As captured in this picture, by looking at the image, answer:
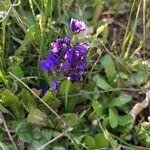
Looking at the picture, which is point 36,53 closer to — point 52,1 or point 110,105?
point 52,1

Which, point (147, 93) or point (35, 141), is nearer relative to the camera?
point (35, 141)

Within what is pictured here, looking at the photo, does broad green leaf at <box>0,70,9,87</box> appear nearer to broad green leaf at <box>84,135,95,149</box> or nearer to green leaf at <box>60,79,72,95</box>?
green leaf at <box>60,79,72,95</box>

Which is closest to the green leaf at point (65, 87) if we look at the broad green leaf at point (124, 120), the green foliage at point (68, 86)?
the green foliage at point (68, 86)

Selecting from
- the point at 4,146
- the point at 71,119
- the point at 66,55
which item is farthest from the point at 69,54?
the point at 4,146

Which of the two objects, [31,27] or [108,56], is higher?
[31,27]

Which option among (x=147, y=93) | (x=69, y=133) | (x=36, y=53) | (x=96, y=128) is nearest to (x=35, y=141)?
(x=69, y=133)

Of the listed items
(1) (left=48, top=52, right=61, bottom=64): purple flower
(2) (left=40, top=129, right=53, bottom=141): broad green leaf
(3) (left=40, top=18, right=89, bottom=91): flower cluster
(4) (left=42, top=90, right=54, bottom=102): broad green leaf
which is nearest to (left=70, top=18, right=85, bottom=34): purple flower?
(3) (left=40, top=18, right=89, bottom=91): flower cluster
